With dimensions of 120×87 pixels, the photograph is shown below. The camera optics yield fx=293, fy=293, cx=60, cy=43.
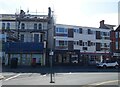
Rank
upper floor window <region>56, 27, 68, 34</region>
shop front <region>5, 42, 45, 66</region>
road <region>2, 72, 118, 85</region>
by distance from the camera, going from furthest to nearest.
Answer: upper floor window <region>56, 27, 68, 34</region>, shop front <region>5, 42, 45, 66</region>, road <region>2, 72, 118, 85</region>

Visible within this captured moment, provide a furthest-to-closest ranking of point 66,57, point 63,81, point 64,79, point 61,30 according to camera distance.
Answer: point 66,57
point 61,30
point 64,79
point 63,81

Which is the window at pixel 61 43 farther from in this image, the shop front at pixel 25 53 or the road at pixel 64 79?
the road at pixel 64 79

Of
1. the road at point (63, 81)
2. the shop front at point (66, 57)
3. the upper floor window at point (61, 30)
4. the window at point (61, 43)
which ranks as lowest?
the road at point (63, 81)

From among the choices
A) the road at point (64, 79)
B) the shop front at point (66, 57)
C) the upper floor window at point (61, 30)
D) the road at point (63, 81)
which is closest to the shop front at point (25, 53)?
the shop front at point (66, 57)

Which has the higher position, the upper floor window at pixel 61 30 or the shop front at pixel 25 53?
the upper floor window at pixel 61 30

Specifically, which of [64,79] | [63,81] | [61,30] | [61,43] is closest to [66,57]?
[61,43]

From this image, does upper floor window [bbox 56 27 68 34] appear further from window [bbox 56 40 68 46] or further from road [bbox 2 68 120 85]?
road [bbox 2 68 120 85]

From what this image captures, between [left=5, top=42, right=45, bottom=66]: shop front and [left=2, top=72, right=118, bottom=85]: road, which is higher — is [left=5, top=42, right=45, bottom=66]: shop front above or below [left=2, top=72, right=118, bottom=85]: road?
above

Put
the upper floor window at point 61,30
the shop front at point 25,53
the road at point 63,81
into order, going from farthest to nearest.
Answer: the upper floor window at point 61,30 → the shop front at point 25,53 → the road at point 63,81

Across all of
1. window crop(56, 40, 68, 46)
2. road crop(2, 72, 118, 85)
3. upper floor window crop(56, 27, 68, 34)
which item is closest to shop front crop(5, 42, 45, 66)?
window crop(56, 40, 68, 46)

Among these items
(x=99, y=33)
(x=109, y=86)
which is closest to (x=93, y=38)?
(x=99, y=33)

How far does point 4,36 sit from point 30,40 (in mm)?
5291

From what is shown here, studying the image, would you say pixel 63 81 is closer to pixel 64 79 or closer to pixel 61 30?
pixel 64 79

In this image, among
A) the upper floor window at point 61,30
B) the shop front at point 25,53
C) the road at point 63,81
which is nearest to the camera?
the road at point 63,81
